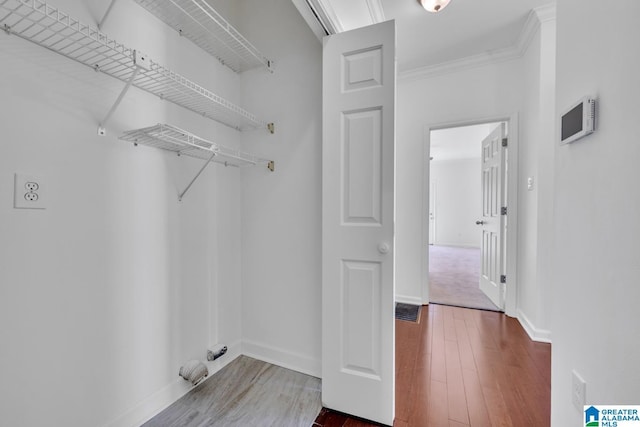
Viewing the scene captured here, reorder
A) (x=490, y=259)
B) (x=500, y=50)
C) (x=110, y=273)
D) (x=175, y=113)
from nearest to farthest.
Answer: (x=110, y=273) → (x=175, y=113) → (x=500, y=50) → (x=490, y=259)

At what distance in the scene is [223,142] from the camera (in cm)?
187

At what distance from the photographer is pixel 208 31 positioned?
61.0 inches

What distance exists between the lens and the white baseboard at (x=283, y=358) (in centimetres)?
179

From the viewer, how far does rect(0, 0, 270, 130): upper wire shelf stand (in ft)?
3.04

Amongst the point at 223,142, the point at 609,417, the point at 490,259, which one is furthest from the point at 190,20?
the point at 490,259

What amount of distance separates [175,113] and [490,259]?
11.7ft

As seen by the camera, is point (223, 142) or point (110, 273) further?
point (223, 142)

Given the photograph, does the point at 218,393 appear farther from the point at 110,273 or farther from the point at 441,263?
the point at 441,263

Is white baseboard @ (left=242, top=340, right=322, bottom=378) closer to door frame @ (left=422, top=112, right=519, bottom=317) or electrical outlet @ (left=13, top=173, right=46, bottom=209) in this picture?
electrical outlet @ (left=13, top=173, right=46, bottom=209)

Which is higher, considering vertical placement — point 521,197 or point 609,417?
point 521,197

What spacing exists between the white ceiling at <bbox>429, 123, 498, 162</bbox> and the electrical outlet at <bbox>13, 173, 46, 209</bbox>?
4947mm

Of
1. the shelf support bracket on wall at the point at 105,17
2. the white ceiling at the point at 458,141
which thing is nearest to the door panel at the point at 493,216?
the white ceiling at the point at 458,141

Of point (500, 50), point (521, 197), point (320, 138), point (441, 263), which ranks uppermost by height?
point (500, 50)

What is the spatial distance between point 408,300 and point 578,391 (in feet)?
7.32
